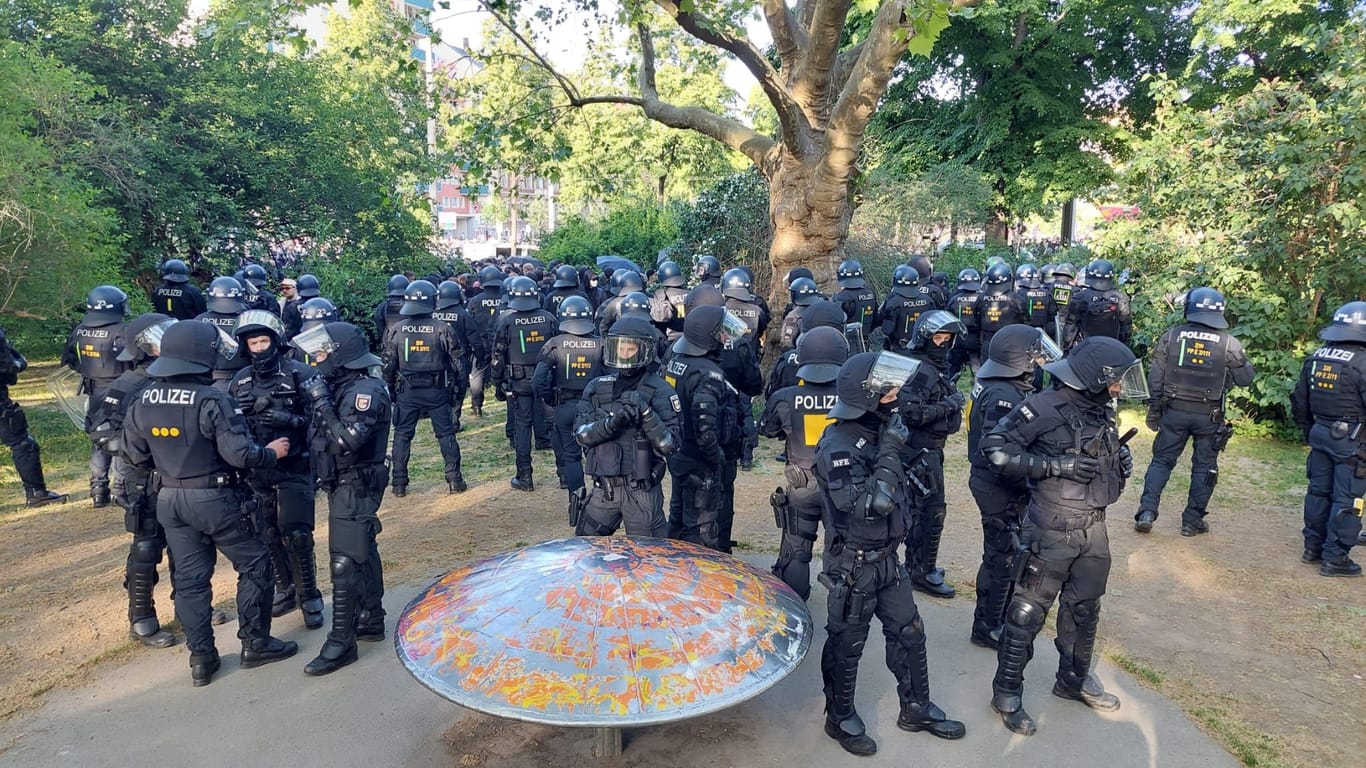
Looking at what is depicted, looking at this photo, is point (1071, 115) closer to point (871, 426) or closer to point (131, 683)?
point (871, 426)

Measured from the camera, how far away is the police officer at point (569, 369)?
804 cm

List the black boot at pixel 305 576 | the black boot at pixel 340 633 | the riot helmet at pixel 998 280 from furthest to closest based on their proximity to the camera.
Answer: the riot helmet at pixel 998 280 < the black boot at pixel 305 576 < the black boot at pixel 340 633

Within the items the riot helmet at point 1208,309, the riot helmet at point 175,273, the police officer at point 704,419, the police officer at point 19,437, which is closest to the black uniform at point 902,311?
the riot helmet at point 1208,309

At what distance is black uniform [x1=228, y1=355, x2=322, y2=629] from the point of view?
5.61 meters

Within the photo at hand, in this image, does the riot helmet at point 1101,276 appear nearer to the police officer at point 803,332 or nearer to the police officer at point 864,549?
the police officer at point 803,332

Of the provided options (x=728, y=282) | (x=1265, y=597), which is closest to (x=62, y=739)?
(x=728, y=282)

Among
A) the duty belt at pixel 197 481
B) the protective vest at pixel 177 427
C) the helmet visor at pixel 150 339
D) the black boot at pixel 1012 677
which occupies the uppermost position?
the helmet visor at pixel 150 339

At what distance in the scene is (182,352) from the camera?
16.0 feet

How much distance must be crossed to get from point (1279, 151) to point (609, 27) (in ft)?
34.1

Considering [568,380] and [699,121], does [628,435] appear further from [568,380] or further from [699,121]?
[699,121]

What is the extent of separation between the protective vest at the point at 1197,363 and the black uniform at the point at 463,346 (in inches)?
286

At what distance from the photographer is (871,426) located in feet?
14.3

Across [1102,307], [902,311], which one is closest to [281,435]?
[902,311]

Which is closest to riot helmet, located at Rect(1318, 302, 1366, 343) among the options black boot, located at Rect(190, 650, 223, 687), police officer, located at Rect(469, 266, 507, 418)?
black boot, located at Rect(190, 650, 223, 687)
